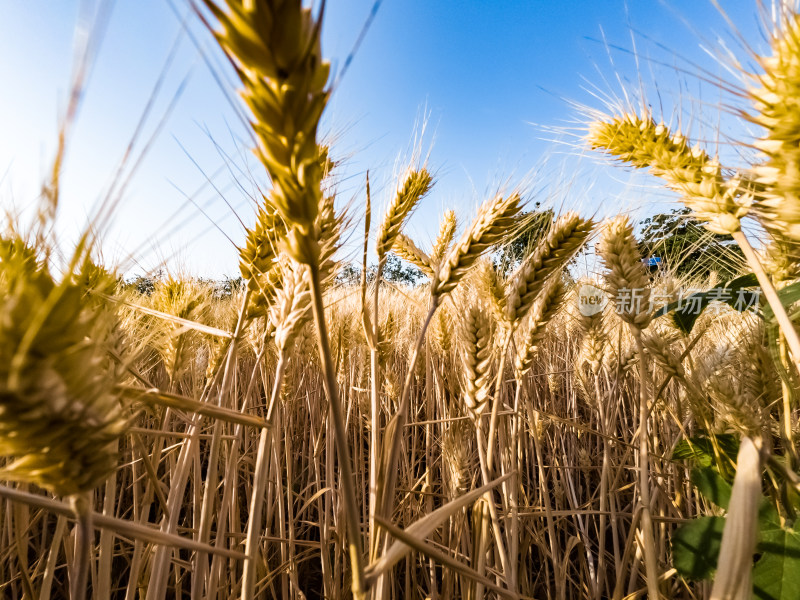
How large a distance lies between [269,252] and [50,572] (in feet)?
2.88

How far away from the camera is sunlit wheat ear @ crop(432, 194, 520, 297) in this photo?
3.02ft

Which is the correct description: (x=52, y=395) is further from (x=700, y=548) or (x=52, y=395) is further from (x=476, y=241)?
(x=700, y=548)

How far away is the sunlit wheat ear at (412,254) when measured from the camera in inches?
60.7

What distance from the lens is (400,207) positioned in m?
1.25

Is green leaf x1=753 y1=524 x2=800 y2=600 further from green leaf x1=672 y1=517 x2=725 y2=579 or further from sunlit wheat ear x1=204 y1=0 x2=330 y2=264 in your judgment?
sunlit wheat ear x1=204 y1=0 x2=330 y2=264

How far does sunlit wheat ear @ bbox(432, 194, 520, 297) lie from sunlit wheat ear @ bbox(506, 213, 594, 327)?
0.22 meters

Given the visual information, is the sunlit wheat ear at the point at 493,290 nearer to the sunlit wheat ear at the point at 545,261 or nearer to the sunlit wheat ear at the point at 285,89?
the sunlit wheat ear at the point at 545,261

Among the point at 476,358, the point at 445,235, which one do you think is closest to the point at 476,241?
the point at 476,358

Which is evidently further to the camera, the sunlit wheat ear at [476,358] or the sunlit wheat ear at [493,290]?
the sunlit wheat ear at [493,290]

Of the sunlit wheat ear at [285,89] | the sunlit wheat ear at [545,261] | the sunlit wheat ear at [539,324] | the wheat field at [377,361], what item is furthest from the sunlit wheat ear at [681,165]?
the sunlit wheat ear at [285,89]

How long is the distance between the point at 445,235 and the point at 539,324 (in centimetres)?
51

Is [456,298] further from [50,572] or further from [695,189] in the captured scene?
[50,572]

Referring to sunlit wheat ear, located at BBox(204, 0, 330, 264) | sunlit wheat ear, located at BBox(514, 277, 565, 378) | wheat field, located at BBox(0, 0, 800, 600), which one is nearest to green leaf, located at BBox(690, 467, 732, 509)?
wheat field, located at BBox(0, 0, 800, 600)

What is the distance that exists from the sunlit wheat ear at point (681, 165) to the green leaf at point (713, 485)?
24.3 inches
